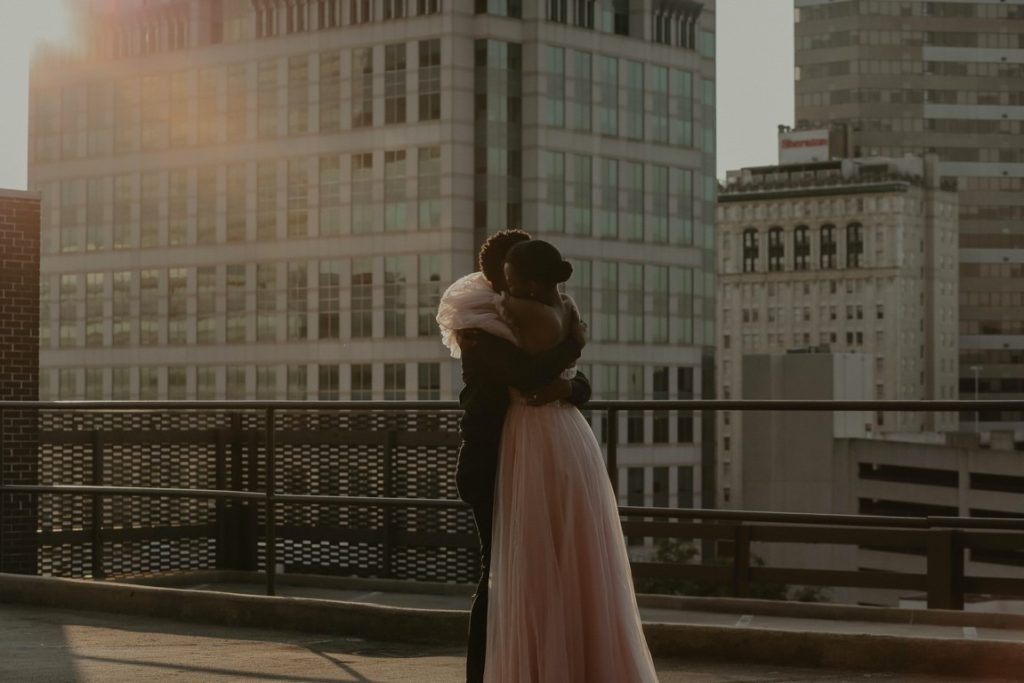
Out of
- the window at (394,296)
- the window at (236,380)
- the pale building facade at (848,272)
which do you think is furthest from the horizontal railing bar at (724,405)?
the pale building facade at (848,272)

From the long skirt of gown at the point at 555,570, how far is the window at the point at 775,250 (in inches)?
7146

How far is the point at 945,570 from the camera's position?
9477mm

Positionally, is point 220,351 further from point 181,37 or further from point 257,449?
point 257,449

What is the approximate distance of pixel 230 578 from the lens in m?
12.8

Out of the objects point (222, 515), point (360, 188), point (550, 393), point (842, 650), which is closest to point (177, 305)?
point (360, 188)

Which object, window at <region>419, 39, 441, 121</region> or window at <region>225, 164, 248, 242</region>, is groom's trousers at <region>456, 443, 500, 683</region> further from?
window at <region>225, 164, 248, 242</region>

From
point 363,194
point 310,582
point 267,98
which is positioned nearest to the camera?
point 310,582

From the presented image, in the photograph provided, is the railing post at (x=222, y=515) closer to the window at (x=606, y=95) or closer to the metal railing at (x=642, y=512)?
the metal railing at (x=642, y=512)

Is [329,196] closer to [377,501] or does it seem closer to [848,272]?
[848,272]

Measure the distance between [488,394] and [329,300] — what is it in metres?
97.0

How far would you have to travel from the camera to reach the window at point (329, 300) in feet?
336

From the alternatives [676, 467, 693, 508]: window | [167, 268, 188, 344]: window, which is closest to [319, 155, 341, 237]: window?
[167, 268, 188, 344]: window

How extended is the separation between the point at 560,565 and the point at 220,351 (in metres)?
102

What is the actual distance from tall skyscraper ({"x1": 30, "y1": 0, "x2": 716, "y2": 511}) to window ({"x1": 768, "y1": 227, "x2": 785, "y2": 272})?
77.8 m
